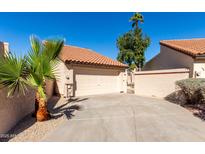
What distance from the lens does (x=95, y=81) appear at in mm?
14109

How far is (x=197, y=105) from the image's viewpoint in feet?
28.8

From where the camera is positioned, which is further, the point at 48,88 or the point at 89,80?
the point at 89,80

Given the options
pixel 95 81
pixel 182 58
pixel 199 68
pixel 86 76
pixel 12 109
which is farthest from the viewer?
pixel 95 81

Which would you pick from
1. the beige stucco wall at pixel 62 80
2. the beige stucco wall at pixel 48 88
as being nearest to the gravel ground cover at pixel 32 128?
the beige stucco wall at pixel 48 88

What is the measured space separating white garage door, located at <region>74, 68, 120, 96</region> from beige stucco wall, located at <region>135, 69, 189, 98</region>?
2.44 m

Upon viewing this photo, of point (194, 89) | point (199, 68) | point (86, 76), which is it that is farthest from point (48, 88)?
point (199, 68)

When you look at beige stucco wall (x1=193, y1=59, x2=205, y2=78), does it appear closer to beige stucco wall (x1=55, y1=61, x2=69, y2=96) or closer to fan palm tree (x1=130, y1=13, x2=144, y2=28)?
beige stucco wall (x1=55, y1=61, x2=69, y2=96)

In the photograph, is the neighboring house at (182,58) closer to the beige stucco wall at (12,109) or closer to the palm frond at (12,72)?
the palm frond at (12,72)

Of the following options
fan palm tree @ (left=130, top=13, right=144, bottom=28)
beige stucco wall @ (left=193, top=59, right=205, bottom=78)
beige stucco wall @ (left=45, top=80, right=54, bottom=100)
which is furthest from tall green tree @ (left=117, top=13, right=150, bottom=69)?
beige stucco wall @ (left=45, top=80, right=54, bottom=100)

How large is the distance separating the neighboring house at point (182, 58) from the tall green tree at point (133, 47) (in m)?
4.70

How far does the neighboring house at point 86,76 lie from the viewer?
1204 centimetres

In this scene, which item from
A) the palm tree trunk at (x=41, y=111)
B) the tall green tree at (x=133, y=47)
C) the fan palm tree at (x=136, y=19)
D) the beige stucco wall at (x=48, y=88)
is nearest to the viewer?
the palm tree trunk at (x=41, y=111)

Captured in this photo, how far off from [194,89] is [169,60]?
6427 mm

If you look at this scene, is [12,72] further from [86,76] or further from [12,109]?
[86,76]
